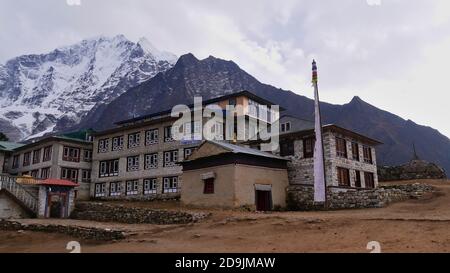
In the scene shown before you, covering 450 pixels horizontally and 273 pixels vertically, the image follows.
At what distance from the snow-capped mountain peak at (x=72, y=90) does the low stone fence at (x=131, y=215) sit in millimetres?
109751

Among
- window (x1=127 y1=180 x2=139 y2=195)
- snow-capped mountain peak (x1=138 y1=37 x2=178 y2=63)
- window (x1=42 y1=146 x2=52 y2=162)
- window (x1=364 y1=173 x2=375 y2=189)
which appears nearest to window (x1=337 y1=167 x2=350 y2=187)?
window (x1=364 y1=173 x2=375 y2=189)

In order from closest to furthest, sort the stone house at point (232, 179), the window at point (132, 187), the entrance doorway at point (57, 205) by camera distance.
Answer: the stone house at point (232, 179), the entrance doorway at point (57, 205), the window at point (132, 187)

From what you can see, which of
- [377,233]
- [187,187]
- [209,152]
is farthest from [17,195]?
[377,233]

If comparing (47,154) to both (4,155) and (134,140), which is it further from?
(134,140)

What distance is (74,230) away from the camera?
66.5 ft

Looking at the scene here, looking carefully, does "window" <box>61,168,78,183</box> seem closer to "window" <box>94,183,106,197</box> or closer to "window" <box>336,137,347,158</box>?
"window" <box>94,183,106,197</box>

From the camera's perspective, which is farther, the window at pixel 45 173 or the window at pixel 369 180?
the window at pixel 45 173

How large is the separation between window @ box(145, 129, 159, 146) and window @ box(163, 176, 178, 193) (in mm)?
4332

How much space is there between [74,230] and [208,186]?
9314 mm

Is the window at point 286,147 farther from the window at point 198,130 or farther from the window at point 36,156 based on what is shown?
the window at point 36,156

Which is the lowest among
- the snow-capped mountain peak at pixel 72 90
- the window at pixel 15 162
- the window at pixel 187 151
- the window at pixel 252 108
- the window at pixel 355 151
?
the window at pixel 355 151

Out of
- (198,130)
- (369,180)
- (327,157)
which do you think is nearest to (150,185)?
(198,130)

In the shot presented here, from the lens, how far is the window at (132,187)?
41.1m

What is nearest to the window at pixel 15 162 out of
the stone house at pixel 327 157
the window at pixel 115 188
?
the window at pixel 115 188
